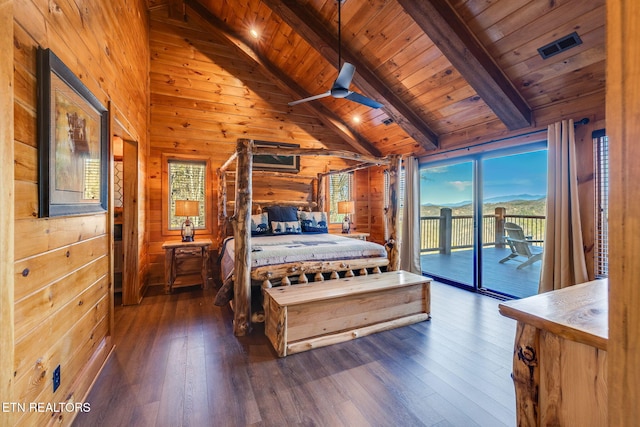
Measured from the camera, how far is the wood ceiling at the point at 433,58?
2641 millimetres

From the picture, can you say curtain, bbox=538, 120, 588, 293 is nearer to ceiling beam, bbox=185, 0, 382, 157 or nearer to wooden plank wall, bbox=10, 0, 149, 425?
ceiling beam, bbox=185, 0, 382, 157

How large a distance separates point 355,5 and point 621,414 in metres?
3.92

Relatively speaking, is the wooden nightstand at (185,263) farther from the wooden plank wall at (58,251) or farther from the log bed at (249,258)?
the wooden plank wall at (58,251)

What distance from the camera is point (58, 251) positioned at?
1.49m

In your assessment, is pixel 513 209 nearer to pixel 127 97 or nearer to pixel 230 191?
pixel 230 191

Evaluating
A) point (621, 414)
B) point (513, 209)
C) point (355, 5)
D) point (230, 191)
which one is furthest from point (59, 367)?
point (513, 209)

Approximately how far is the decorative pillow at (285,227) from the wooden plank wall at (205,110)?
0.94 meters

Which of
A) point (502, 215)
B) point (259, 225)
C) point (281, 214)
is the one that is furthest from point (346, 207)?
point (502, 215)

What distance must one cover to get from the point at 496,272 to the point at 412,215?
1.58m

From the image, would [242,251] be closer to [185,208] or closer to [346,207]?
[185,208]

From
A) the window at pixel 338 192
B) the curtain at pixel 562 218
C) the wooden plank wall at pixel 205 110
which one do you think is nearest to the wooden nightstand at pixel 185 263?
the wooden plank wall at pixel 205 110

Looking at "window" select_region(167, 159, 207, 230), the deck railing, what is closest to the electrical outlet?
"window" select_region(167, 159, 207, 230)

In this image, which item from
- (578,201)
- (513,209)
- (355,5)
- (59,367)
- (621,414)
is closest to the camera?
(621,414)

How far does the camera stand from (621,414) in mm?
499
